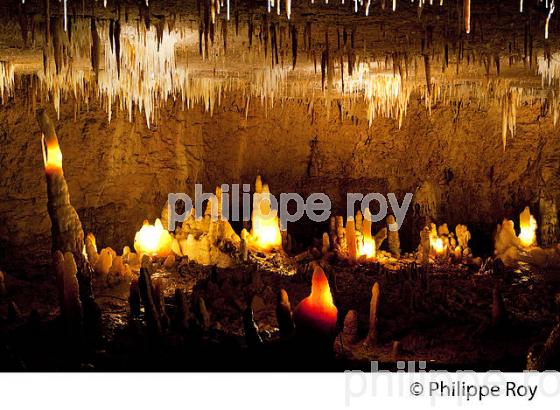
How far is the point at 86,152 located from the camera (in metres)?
13.1

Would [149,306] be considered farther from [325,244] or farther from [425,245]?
[425,245]

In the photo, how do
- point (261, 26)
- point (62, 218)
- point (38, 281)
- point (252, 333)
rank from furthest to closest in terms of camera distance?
point (38, 281)
point (62, 218)
point (261, 26)
point (252, 333)

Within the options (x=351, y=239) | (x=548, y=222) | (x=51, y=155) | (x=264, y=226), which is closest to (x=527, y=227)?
(x=548, y=222)

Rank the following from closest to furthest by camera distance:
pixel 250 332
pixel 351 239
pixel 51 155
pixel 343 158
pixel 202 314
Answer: pixel 250 332 < pixel 202 314 < pixel 51 155 < pixel 351 239 < pixel 343 158

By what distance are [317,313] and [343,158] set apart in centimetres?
1025

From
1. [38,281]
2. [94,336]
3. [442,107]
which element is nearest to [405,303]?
[94,336]

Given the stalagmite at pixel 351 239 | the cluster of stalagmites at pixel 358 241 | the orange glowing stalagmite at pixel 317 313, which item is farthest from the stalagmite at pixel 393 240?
the orange glowing stalagmite at pixel 317 313

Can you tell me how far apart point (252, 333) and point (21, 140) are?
24.7ft

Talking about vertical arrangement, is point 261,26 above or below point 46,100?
above

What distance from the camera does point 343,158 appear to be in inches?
631

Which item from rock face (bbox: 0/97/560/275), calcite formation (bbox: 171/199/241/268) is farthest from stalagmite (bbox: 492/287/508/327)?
rock face (bbox: 0/97/560/275)

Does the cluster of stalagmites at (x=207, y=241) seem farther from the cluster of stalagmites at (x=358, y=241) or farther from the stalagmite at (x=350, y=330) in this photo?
the stalagmite at (x=350, y=330)

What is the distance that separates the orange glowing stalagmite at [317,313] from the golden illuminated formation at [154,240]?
6723mm

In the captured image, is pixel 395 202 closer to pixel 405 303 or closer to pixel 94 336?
pixel 405 303
